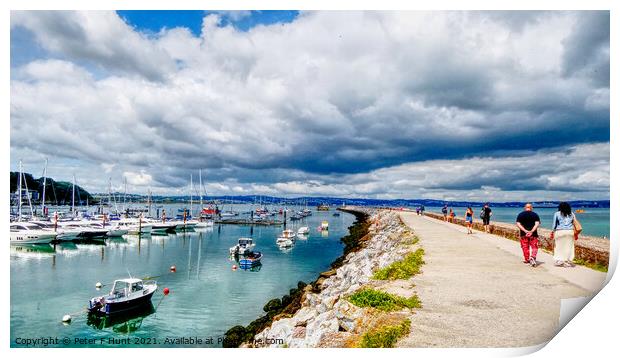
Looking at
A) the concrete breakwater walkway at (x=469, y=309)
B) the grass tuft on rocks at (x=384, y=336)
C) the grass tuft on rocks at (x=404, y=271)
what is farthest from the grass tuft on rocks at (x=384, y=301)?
the grass tuft on rocks at (x=404, y=271)

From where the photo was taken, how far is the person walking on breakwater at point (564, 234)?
521 inches

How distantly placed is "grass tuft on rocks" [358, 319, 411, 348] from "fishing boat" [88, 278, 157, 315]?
73.4ft

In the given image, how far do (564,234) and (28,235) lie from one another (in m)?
70.6

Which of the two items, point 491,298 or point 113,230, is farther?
point 113,230

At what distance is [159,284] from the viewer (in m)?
36.8

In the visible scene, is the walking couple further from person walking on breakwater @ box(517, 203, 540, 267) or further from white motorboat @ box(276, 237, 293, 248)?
white motorboat @ box(276, 237, 293, 248)

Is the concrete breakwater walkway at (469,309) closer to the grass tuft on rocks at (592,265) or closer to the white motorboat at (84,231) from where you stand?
the grass tuft on rocks at (592,265)

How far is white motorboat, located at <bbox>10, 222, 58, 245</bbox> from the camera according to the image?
61.1 metres

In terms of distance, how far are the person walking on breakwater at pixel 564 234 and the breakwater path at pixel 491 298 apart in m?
0.42

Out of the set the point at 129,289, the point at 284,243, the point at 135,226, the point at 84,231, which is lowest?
the point at 284,243

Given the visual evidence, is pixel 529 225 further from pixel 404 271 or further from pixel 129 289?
pixel 129 289

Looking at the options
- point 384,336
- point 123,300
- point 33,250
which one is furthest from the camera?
point 33,250

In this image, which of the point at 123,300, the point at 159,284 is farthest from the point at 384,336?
the point at 159,284
